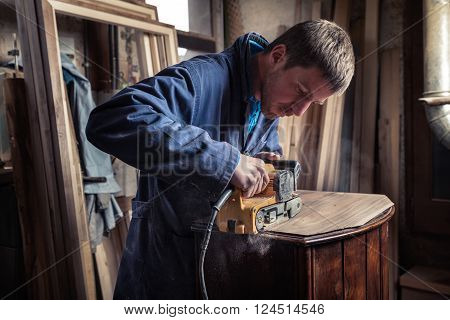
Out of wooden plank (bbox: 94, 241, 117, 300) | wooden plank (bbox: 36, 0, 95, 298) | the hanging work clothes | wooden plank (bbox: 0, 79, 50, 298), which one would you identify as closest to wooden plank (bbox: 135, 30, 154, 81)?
the hanging work clothes

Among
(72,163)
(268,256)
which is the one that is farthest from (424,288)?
(72,163)

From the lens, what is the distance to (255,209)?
111cm

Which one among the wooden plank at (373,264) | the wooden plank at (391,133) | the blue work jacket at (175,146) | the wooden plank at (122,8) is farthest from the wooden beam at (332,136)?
the wooden plank at (373,264)

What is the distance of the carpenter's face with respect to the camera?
4.09ft

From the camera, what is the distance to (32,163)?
1987 mm

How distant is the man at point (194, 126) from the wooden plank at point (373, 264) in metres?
0.39

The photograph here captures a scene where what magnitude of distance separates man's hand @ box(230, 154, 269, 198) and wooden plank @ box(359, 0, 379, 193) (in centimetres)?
163

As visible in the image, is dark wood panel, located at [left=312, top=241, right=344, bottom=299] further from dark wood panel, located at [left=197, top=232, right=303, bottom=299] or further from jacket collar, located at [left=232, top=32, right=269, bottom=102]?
jacket collar, located at [left=232, top=32, right=269, bottom=102]

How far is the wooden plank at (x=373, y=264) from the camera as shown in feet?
4.04

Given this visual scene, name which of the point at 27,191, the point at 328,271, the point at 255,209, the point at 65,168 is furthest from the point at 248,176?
the point at 27,191

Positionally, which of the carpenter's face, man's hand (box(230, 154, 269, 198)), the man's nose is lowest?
man's hand (box(230, 154, 269, 198))

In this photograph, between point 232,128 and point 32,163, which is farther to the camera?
point 32,163

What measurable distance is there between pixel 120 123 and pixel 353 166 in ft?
6.47

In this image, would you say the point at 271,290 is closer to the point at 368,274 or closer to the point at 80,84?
the point at 368,274
